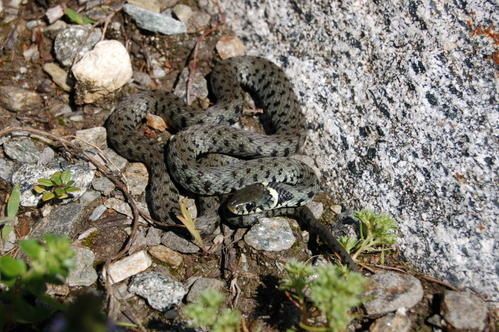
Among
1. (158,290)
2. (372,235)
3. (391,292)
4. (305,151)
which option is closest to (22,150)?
(158,290)

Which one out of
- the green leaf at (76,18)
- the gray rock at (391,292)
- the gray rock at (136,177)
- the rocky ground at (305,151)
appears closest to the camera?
the gray rock at (391,292)

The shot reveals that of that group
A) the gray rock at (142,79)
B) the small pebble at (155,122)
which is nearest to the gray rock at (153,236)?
the small pebble at (155,122)

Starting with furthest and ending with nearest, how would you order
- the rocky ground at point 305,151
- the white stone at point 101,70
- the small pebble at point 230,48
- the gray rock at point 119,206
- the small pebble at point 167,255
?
the small pebble at point 230,48, the white stone at point 101,70, the gray rock at point 119,206, the small pebble at point 167,255, the rocky ground at point 305,151

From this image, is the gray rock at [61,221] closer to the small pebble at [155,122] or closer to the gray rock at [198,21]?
the small pebble at [155,122]

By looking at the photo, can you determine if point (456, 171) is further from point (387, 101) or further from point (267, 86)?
point (267, 86)

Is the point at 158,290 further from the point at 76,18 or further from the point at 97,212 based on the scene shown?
the point at 76,18

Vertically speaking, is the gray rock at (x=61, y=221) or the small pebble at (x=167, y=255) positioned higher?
the small pebble at (x=167, y=255)

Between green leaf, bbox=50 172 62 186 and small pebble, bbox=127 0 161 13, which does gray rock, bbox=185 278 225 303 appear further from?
small pebble, bbox=127 0 161 13
